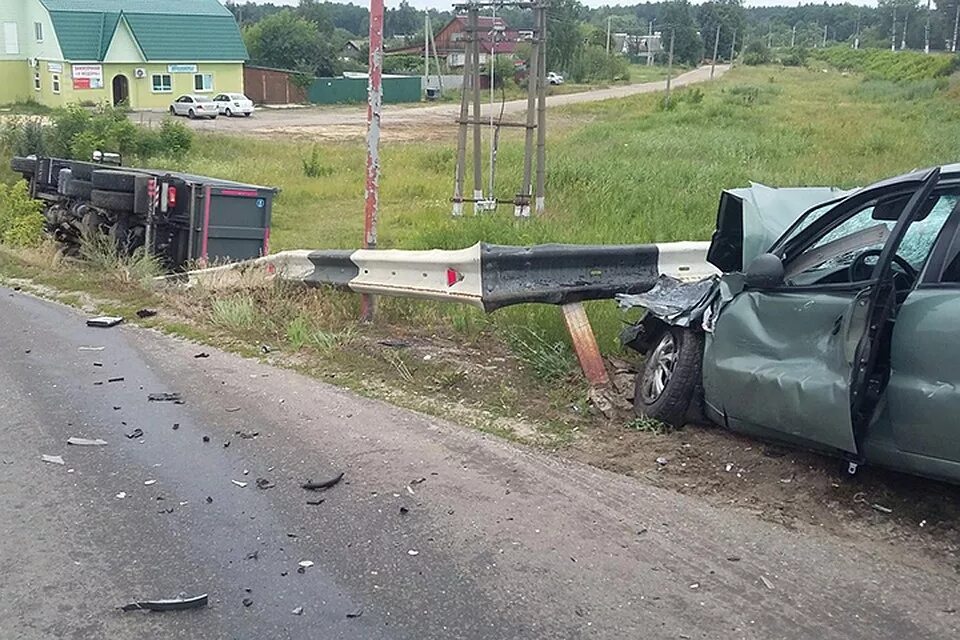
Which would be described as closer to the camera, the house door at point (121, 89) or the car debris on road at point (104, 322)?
the car debris on road at point (104, 322)

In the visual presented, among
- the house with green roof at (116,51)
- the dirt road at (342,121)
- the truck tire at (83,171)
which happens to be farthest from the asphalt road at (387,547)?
the house with green roof at (116,51)

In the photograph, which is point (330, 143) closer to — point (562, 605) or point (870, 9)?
point (562, 605)

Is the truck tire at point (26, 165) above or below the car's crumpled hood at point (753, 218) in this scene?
below

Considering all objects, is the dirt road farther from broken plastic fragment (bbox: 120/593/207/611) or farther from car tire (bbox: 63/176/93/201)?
broken plastic fragment (bbox: 120/593/207/611)

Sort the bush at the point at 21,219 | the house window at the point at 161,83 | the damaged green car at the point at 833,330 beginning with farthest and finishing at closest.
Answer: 1. the house window at the point at 161,83
2. the bush at the point at 21,219
3. the damaged green car at the point at 833,330

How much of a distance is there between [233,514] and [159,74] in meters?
62.5

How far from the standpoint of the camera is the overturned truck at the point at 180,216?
12156 millimetres

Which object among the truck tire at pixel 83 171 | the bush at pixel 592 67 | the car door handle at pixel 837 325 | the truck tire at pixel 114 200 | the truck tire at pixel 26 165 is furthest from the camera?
the bush at pixel 592 67

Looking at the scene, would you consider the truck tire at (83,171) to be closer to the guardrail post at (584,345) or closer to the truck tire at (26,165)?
the truck tire at (26,165)

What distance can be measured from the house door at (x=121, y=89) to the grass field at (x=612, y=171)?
27.6 m

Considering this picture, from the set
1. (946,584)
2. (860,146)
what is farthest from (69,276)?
(860,146)

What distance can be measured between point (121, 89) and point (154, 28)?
4097 mm

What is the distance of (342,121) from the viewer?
57000mm

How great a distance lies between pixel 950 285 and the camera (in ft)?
15.4
